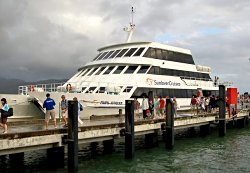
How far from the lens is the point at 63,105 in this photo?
15.6 metres

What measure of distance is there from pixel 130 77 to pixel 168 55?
5407 mm

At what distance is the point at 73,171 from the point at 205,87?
73.2 ft

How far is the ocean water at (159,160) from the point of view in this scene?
47.6 ft

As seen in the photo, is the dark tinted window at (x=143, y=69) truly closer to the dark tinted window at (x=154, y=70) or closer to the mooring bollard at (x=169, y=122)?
the dark tinted window at (x=154, y=70)

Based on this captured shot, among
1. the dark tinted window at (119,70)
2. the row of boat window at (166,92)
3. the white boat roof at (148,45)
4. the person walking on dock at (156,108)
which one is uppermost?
the white boat roof at (148,45)

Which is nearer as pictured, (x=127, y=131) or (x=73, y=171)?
(x=73, y=171)

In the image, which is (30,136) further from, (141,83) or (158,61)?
(158,61)

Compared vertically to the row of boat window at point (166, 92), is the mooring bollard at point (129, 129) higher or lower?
lower

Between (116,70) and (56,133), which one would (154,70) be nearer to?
(116,70)

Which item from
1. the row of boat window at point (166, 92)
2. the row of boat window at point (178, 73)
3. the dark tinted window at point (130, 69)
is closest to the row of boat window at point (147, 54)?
the row of boat window at point (178, 73)

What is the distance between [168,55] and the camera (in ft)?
95.6

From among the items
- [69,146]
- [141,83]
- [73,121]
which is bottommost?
[69,146]

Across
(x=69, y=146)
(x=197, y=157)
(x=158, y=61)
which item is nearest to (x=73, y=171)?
(x=69, y=146)

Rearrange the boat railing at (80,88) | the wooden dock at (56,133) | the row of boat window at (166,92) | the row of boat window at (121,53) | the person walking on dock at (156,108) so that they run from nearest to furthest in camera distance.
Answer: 1. the wooden dock at (56,133)
2. the person walking on dock at (156,108)
3. the boat railing at (80,88)
4. the row of boat window at (166,92)
5. the row of boat window at (121,53)
